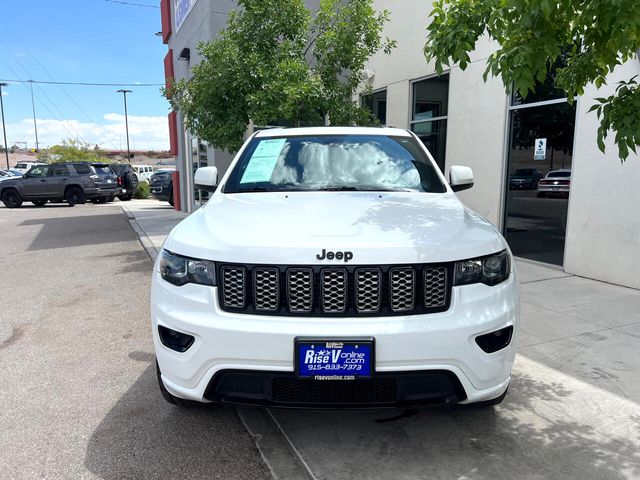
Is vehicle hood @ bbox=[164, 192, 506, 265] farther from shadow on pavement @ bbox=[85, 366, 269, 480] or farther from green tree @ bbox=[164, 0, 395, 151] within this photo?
green tree @ bbox=[164, 0, 395, 151]

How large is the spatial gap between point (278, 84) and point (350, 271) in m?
4.72

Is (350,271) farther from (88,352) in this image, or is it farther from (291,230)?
(88,352)

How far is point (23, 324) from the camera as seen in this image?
4.86 m

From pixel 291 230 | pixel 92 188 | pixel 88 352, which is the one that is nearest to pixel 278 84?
pixel 88 352

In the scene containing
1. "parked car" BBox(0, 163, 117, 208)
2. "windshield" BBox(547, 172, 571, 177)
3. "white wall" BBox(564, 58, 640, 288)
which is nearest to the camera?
"white wall" BBox(564, 58, 640, 288)

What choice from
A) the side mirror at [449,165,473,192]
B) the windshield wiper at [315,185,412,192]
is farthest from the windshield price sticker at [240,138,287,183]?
the side mirror at [449,165,473,192]

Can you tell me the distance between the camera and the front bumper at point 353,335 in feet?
7.22

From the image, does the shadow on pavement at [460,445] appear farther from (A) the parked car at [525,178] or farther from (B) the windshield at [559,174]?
(A) the parked car at [525,178]

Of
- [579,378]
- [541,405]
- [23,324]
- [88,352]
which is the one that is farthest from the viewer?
[23,324]

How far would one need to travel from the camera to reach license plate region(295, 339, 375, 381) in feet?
7.15

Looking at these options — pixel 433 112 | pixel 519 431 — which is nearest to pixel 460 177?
pixel 519 431

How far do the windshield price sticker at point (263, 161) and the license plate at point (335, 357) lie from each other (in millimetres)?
1679

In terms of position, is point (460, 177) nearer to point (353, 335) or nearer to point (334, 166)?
point (334, 166)

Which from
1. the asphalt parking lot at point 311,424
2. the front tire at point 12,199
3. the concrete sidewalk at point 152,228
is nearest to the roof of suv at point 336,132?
the asphalt parking lot at point 311,424
